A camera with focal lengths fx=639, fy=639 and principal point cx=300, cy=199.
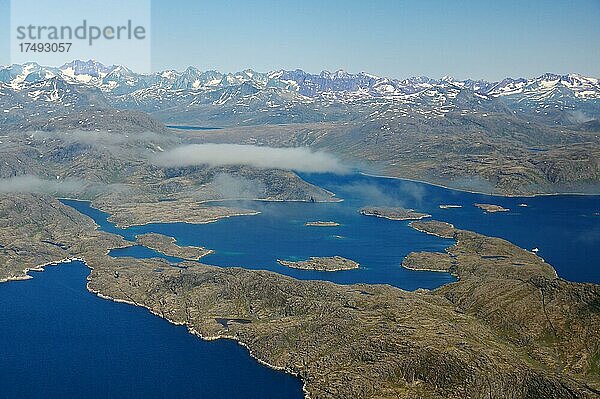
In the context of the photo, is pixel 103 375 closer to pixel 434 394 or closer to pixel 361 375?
pixel 361 375

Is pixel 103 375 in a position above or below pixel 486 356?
below

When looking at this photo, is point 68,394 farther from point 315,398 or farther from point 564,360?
point 564,360

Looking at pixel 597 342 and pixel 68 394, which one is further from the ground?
pixel 597 342

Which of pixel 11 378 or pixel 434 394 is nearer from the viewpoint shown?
pixel 434 394

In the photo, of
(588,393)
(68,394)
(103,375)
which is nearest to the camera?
(588,393)

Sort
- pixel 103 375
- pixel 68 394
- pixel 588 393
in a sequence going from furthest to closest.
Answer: pixel 103 375 < pixel 68 394 < pixel 588 393

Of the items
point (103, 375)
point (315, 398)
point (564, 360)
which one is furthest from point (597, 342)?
point (103, 375)

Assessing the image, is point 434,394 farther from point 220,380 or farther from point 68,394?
point 68,394

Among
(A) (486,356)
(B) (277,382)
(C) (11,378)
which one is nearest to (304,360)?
(B) (277,382)

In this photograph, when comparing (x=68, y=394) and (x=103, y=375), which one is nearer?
(x=68, y=394)
